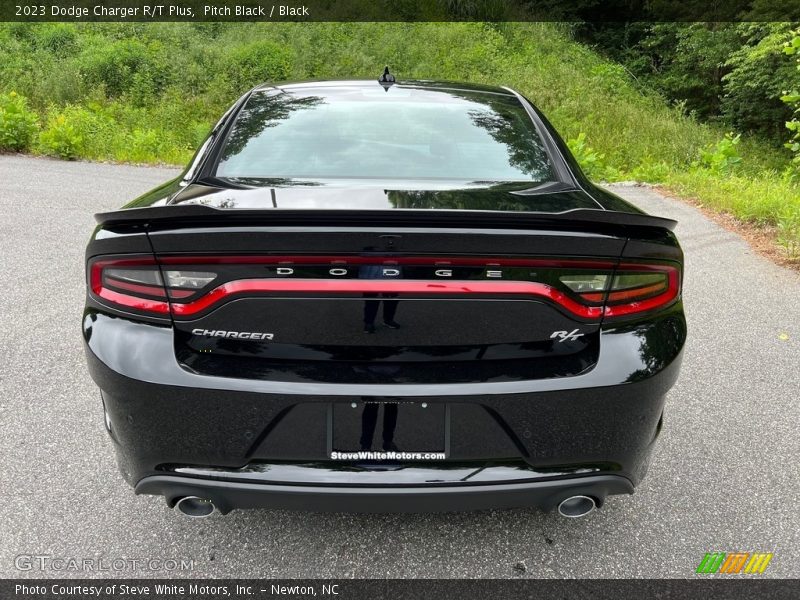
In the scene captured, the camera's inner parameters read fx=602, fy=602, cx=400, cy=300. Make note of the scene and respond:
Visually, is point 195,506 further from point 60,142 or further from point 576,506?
point 60,142

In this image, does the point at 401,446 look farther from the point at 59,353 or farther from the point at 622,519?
the point at 59,353

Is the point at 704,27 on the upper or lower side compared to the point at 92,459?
upper

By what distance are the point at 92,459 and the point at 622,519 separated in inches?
86.5

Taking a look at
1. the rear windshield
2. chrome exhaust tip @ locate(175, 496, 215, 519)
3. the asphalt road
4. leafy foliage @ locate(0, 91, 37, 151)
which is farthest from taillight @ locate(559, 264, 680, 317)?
leafy foliage @ locate(0, 91, 37, 151)

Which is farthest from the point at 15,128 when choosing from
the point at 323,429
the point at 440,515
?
the point at 323,429

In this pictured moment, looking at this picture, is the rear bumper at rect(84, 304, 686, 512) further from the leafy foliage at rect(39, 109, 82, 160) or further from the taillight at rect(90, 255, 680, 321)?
the leafy foliage at rect(39, 109, 82, 160)

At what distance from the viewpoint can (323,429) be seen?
64.9 inches

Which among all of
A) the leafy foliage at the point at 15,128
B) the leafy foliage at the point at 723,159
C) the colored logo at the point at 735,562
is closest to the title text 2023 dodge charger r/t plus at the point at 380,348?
the colored logo at the point at 735,562

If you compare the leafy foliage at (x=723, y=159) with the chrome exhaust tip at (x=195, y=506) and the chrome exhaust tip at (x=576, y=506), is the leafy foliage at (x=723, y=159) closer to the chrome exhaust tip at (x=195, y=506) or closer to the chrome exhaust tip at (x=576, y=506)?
the chrome exhaust tip at (x=576, y=506)

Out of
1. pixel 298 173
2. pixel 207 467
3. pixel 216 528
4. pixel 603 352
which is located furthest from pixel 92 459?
pixel 603 352

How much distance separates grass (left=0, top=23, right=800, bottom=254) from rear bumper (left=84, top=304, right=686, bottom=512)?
8.87 metres

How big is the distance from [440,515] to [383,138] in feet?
4.93

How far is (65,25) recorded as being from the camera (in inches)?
747

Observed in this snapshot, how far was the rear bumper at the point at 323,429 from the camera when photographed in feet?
5.37
